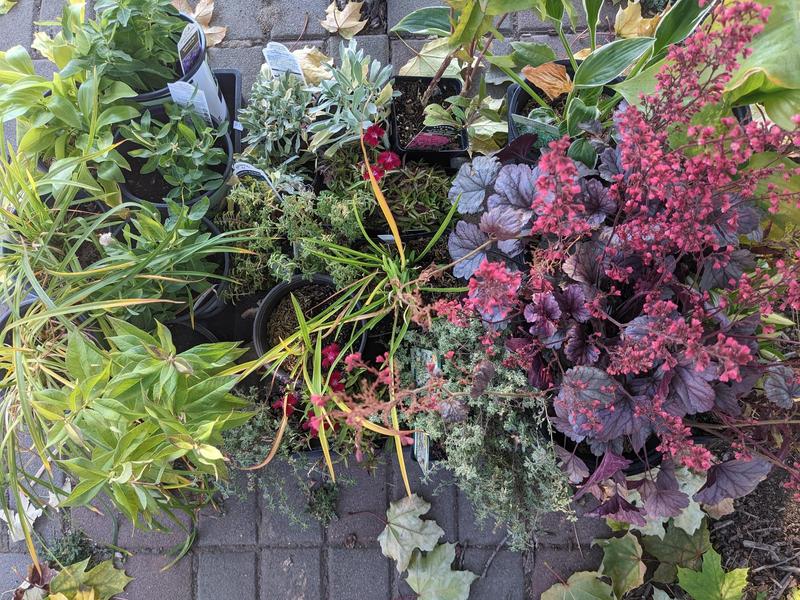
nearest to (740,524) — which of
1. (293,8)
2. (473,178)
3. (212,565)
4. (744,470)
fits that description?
(744,470)

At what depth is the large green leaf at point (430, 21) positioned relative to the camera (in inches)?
62.9

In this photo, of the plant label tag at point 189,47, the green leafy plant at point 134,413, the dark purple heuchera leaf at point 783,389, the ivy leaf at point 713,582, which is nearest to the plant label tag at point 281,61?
the plant label tag at point 189,47

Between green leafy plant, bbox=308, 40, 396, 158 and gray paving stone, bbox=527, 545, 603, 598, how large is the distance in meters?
1.46

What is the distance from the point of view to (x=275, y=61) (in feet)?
5.60

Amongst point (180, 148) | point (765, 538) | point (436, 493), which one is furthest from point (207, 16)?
point (765, 538)

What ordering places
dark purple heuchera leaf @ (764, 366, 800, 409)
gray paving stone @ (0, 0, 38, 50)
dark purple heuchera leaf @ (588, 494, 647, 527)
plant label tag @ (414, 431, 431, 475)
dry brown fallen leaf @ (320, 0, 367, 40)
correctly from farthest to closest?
gray paving stone @ (0, 0, 38, 50), dry brown fallen leaf @ (320, 0, 367, 40), plant label tag @ (414, 431, 431, 475), dark purple heuchera leaf @ (588, 494, 647, 527), dark purple heuchera leaf @ (764, 366, 800, 409)

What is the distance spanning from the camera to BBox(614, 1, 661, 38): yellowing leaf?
1.88 metres

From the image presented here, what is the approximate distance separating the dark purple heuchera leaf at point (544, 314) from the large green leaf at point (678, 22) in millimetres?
636

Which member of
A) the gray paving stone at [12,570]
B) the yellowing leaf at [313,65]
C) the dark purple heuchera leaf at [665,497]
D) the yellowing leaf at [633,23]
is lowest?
the gray paving stone at [12,570]

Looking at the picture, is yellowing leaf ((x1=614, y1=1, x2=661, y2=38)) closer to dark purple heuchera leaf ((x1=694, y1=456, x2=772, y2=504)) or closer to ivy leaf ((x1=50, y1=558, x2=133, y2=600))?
dark purple heuchera leaf ((x1=694, y1=456, x2=772, y2=504))

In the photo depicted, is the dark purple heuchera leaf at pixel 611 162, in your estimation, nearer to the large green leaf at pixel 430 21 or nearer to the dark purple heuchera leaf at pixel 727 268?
the dark purple heuchera leaf at pixel 727 268

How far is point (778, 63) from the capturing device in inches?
42.9

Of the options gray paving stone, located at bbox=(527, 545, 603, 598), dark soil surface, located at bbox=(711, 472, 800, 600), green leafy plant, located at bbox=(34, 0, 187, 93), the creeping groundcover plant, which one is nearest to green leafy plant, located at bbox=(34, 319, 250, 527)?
the creeping groundcover plant

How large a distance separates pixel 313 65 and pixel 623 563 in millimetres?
1825
